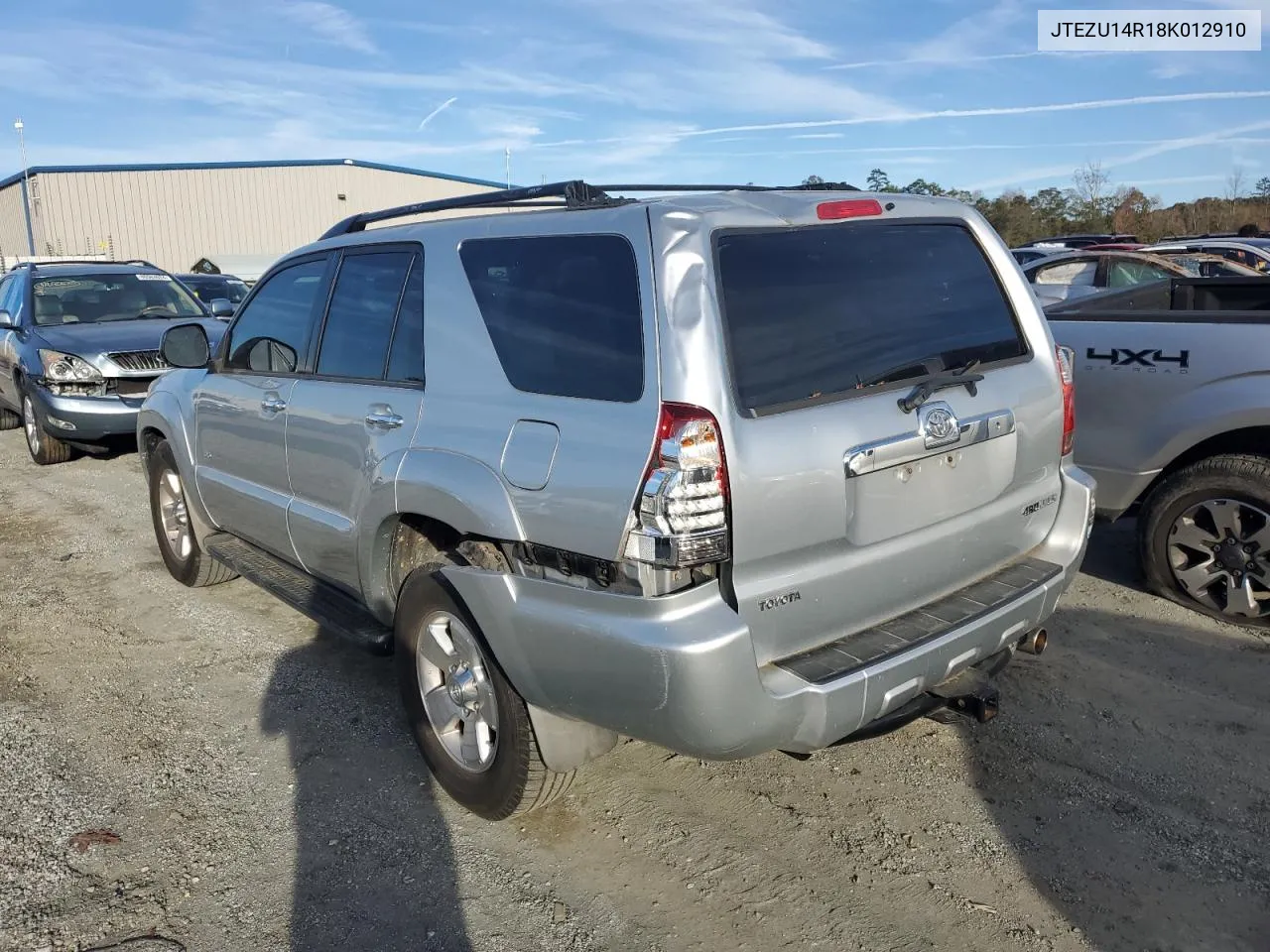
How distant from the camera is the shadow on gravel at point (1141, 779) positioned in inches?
110

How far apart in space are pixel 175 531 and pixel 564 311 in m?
3.87

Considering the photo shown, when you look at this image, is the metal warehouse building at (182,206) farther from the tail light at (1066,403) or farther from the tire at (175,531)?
the tail light at (1066,403)

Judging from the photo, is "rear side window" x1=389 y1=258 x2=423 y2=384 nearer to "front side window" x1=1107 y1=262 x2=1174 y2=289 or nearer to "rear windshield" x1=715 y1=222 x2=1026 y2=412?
"rear windshield" x1=715 y1=222 x2=1026 y2=412

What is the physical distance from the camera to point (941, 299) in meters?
3.22

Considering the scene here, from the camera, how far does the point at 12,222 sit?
42281 mm

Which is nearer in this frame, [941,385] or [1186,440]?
[941,385]

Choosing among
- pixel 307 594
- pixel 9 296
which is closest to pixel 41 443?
pixel 9 296

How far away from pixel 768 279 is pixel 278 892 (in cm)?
229

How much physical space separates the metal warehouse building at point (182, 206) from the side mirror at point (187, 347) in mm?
36419

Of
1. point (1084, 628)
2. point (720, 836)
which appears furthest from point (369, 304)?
point (1084, 628)

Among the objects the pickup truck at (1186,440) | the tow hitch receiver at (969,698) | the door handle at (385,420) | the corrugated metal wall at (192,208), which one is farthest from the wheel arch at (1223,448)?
the corrugated metal wall at (192,208)

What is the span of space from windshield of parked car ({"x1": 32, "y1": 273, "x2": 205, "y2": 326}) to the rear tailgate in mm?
8731

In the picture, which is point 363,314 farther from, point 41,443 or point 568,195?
point 41,443

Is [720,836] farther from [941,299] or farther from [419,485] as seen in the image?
[941,299]
